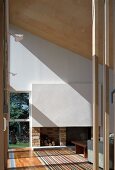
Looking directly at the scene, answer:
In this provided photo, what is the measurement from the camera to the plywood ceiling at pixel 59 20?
7.94 meters

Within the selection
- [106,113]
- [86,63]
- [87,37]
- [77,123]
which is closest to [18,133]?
[77,123]

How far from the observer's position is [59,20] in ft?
29.7

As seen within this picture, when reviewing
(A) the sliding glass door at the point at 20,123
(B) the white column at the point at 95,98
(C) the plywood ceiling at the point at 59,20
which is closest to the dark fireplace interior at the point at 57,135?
(A) the sliding glass door at the point at 20,123

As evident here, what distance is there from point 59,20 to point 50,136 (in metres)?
4.21

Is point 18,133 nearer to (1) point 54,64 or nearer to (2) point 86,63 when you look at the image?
(1) point 54,64

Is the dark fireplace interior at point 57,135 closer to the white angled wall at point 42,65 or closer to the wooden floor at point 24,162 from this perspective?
the white angled wall at point 42,65

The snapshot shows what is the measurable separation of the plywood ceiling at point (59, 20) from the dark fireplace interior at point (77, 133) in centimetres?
251

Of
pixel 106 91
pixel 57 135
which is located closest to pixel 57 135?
pixel 57 135

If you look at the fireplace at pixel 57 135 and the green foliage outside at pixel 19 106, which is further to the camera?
the green foliage outside at pixel 19 106

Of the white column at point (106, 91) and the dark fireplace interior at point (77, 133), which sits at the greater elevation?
the white column at point (106, 91)

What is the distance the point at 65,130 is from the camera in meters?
11.2

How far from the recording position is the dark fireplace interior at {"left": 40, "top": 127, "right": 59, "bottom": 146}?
1118 centimetres

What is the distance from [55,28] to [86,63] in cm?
224

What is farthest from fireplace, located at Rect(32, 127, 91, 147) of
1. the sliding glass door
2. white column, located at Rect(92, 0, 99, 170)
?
white column, located at Rect(92, 0, 99, 170)
